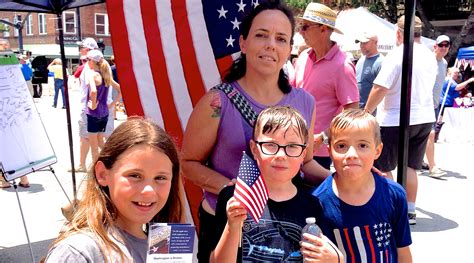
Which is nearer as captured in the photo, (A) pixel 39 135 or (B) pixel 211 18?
(B) pixel 211 18

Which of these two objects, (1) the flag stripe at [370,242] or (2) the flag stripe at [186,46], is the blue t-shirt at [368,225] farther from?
(2) the flag stripe at [186,46]

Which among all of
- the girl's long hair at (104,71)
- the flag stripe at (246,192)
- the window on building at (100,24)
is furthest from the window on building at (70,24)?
the flag stripe at (246,192)

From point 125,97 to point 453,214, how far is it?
399 centimetres

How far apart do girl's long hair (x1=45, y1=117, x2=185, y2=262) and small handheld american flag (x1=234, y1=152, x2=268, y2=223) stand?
25 cm

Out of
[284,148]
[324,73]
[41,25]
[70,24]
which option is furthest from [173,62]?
[41,25]

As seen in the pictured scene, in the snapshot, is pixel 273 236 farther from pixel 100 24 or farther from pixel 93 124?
pixel 100 24

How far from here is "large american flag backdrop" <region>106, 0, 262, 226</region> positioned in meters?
3.37

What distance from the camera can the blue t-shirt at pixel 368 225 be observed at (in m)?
2.09

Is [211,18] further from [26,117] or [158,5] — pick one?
[26,117]

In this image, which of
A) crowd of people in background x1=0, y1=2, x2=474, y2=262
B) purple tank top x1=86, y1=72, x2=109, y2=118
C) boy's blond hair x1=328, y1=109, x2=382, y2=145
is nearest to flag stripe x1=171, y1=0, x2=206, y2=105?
crowd of people in background x1=0, y1=2, x2=474, y2=262

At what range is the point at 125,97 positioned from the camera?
3383 mm

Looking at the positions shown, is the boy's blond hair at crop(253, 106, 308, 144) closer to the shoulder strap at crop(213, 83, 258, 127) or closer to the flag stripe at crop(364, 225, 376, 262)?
the shoulder strap at crop(213, 83, 258, 127)

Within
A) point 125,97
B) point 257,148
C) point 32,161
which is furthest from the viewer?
point 32,161

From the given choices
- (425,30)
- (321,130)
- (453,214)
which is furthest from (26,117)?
(425,30)
